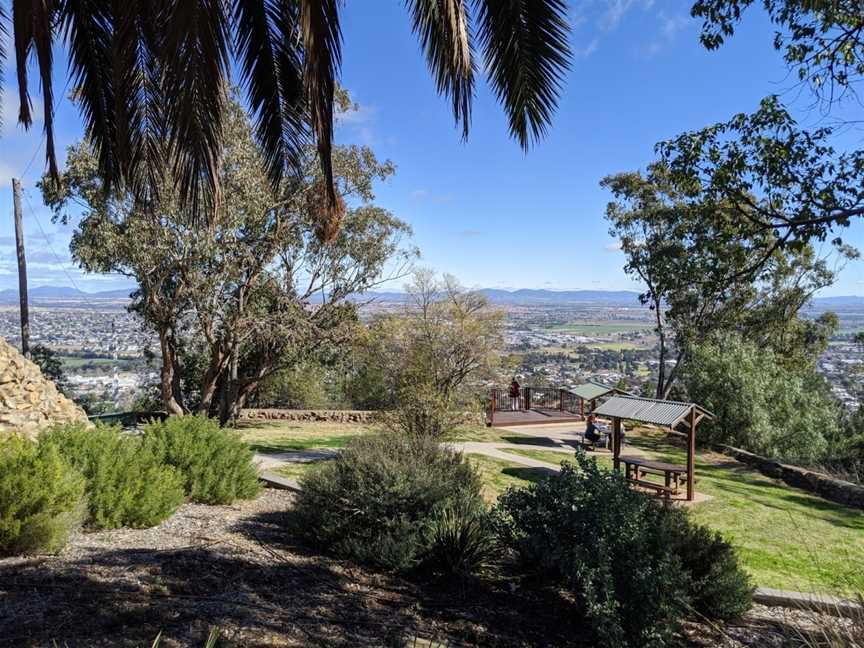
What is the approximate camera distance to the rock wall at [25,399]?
7.50 metres

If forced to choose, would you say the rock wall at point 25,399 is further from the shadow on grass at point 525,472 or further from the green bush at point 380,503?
the shadow on grass at point 525,472

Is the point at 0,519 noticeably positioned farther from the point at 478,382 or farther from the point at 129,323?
the point at 129,323

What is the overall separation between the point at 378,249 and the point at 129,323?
8.66m

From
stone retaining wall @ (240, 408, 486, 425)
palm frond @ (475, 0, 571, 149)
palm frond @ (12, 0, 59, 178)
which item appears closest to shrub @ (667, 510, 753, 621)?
palm frond @ (475, 0, 571, 149)

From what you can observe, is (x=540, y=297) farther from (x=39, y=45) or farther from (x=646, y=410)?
(x=39, y=45)

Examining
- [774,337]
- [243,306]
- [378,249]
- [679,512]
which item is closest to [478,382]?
[378,249]

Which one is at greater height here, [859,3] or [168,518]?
[859,3]

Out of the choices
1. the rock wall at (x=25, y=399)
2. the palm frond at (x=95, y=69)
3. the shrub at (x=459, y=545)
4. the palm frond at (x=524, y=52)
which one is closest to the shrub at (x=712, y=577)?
the shrub at (x=459, y=545)

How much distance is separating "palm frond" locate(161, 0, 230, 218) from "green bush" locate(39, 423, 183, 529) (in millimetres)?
3227

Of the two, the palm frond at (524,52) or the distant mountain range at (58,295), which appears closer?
the palm frond at (524,52)

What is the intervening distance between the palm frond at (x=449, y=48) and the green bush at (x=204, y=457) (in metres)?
4.98

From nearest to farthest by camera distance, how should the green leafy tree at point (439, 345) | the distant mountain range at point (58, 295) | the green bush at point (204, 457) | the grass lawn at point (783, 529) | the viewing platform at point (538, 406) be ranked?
the grass lawn at point (783, 529) → the green bush at point (204, 457) → the green leafy tree at point (439, 345) → the viewing platform at point (538, 406) → the distant mountain range at point (58, 295)

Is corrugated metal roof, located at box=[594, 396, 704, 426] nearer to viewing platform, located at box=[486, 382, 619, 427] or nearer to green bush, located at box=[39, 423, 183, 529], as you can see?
viewing platform, located at box=[486, 382, 619, 427]

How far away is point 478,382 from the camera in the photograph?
46.4 ft
